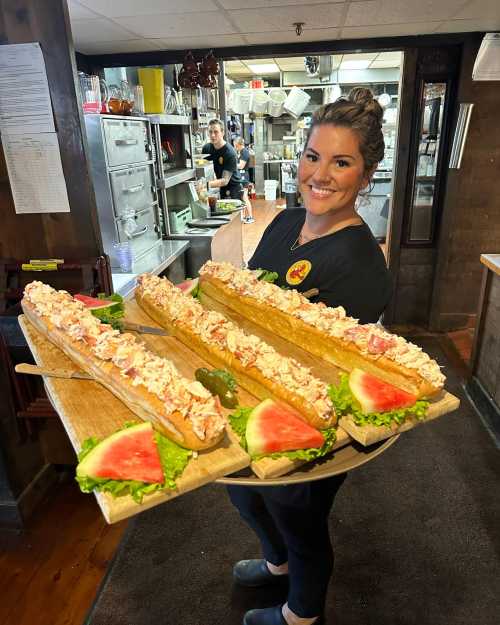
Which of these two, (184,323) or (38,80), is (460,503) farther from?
(38,80)

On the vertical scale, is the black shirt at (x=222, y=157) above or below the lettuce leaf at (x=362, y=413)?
above

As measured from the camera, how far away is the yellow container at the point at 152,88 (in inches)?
179

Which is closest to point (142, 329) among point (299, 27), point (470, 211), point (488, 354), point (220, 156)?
point (488, 354)

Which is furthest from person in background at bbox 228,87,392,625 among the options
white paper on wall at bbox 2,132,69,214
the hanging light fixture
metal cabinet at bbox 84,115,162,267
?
the hanging light fixture

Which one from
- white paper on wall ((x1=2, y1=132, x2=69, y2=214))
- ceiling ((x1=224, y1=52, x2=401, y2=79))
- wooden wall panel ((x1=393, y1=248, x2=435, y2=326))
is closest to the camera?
white paper on wall ((x1=2, y1=132, x2=69, y2=214))

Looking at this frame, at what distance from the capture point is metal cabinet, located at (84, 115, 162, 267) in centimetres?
344

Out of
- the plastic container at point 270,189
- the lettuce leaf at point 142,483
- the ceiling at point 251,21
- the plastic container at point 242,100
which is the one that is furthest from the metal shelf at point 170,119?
the plastic container at point 270,189

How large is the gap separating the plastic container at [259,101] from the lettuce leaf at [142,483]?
14.0m

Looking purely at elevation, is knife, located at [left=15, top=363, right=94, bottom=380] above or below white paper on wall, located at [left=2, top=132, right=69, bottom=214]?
below

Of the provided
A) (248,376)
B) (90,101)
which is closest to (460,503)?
(248,376)

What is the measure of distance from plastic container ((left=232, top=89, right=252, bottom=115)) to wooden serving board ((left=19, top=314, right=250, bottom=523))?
13.1 meters

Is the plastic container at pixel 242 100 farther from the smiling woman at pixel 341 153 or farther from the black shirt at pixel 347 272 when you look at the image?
the black shirt at pixel 347 272

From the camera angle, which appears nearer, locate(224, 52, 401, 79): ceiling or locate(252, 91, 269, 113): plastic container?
locate(224, 52, 401, 79): ceiling

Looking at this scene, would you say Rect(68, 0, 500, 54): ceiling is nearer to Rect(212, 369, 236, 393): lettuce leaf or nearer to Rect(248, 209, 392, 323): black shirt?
Rect(248, 209, 392, 323): black shirt
